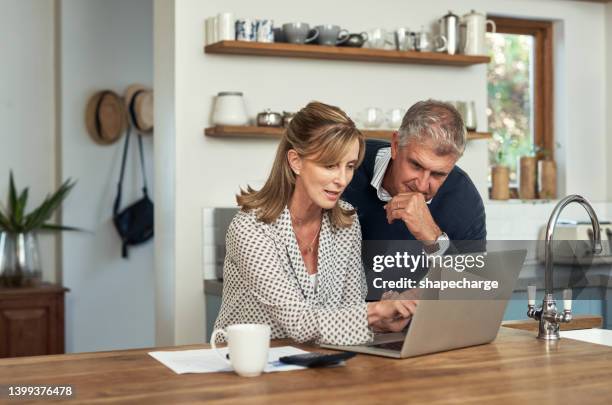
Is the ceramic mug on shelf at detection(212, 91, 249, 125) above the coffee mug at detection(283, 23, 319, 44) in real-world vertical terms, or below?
below

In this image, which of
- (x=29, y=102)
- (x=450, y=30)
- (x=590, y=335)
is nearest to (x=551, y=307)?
(x=590, y=335)

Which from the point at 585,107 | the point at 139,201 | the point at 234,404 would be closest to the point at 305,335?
the point at 234,404

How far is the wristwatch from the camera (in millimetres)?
2684

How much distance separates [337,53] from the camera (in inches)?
174

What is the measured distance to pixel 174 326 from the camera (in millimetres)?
4230

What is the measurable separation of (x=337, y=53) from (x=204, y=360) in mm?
2646

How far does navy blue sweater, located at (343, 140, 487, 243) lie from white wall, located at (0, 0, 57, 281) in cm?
298

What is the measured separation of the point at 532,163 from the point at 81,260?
263 centimetres

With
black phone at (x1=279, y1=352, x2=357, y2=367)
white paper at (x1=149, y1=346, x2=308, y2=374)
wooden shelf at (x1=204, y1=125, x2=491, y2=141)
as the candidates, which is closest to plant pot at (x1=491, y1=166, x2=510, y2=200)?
wooden shelf at (x1=204, y1=125, x2=491, y2=141)

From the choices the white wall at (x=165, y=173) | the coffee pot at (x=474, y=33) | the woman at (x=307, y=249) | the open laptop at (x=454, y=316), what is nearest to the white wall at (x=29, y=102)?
the white wall at (x=165, y=173)

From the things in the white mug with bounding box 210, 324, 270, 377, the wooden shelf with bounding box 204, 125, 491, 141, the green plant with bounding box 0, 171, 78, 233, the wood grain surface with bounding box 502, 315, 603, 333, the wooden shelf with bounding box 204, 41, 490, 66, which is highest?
the wooden shelf with bounding box 204, 41, 490, 66

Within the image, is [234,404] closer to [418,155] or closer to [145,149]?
[418,155]

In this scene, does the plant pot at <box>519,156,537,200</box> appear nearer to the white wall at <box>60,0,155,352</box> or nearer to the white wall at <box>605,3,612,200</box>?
the white wall at <box>605,3,612,200</box>

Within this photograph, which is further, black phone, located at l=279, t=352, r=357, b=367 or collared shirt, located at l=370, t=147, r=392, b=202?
collared shirt, located at l=370, t=147, r=392, b=202
